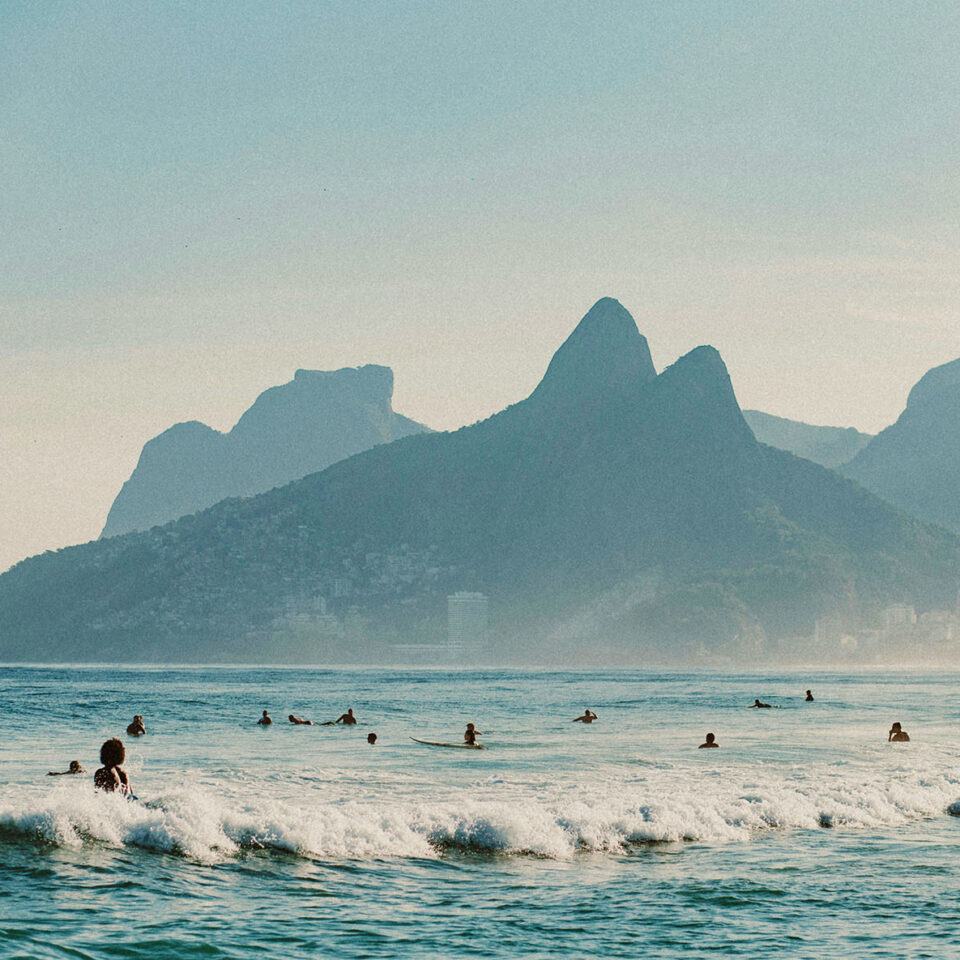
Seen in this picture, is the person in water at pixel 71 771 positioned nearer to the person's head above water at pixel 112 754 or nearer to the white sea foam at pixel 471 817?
the white sea foam at pixel 471 817

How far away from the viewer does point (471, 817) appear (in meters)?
24.0

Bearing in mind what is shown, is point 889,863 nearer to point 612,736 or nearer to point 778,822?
point 778,822

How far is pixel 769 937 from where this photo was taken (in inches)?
649

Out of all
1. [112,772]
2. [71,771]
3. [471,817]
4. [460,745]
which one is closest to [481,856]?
[471,817]

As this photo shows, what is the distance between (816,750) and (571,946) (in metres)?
32.0

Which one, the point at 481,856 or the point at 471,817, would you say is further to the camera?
the point at 471,817

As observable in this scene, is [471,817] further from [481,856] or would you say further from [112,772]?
[112,772]

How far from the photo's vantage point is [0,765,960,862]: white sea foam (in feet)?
69.1

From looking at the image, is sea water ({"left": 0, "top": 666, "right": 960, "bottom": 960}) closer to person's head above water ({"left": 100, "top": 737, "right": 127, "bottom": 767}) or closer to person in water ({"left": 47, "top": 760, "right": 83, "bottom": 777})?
person in water ({"left": 47, "top": 760, "right": 83, "bottom": 777})

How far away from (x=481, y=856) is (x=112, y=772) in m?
6.68

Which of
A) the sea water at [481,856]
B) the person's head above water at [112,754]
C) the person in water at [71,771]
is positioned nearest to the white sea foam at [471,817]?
the sea water at [481,856]

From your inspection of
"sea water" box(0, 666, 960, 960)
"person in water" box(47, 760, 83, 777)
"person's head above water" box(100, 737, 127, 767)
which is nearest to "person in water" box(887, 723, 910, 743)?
"sea water" box(0, 666, 960, 960)

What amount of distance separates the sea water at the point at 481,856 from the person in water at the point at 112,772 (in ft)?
0.84

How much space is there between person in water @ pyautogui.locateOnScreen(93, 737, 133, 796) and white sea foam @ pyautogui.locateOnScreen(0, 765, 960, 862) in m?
0.21
